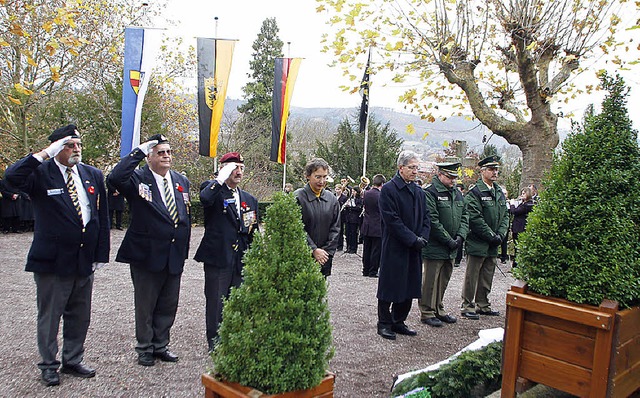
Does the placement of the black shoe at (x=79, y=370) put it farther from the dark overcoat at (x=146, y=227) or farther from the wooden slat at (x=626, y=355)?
the wooden slat at (x=626, y=355)

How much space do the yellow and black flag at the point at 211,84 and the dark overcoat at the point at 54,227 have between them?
5.41 m

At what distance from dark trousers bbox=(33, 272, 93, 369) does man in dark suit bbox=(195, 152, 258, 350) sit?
3.83 feet

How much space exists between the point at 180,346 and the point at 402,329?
265cm

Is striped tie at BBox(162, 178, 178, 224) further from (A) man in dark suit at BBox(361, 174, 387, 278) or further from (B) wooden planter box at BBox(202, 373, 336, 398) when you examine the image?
(A) man in dark suit at BBox(361, 174, 387, 278)

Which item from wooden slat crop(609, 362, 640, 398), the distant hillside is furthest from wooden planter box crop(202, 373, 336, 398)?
the distant hillside

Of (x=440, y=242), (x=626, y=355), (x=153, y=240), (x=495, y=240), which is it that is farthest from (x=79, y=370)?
(x=495, y=240)

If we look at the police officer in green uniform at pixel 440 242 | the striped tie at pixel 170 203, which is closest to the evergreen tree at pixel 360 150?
the police officer in green uniform at pixel 440 242

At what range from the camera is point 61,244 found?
14.2 ft

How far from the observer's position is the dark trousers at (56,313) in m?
4.37

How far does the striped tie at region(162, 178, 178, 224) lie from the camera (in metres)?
5.01

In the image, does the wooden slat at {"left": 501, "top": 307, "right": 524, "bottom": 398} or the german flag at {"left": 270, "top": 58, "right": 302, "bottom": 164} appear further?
the german flag at {"left": 270, "top": 58, "right": 302, "bottom": 164}

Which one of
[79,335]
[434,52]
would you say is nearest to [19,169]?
[79,335]

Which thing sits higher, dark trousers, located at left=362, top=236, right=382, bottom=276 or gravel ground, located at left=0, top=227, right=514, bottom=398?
dark trousers, located at left=362, top=236, right=382, bottom=276

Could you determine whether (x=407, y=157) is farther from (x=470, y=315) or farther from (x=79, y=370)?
(x=79, y=370)
